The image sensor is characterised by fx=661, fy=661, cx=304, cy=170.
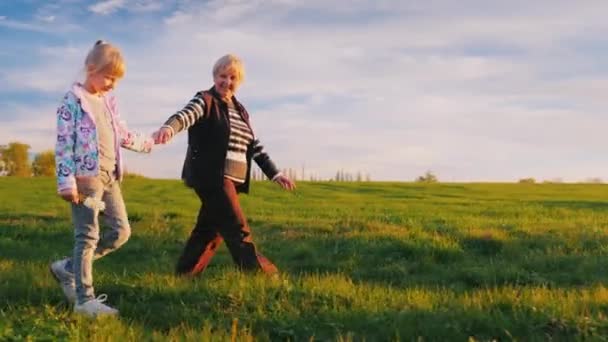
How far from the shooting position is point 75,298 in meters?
5.80

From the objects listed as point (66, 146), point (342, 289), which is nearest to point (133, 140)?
point (66, 146)

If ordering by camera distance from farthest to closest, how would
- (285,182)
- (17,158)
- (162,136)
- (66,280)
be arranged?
(17,158), (285,182), (162,136), (66,280)

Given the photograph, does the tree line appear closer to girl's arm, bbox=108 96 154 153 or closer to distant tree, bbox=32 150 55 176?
distant tree, bbox=32 150 55 176

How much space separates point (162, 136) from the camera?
6.05m

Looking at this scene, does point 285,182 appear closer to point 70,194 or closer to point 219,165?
point 219,165

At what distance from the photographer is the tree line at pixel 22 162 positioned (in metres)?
59.4

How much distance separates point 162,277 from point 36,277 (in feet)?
4.35

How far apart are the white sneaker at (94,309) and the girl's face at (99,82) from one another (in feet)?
5.81

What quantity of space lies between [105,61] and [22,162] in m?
60.1

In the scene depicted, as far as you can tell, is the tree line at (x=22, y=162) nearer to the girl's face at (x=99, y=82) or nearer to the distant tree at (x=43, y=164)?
the distant tree at (x=43, y=164)

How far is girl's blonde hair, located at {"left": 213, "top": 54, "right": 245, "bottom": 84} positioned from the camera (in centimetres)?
659

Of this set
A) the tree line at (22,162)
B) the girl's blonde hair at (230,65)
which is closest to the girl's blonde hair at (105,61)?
the girl's blonde hair at (230,65)

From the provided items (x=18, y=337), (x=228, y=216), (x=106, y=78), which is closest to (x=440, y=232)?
(x=228, y=216)

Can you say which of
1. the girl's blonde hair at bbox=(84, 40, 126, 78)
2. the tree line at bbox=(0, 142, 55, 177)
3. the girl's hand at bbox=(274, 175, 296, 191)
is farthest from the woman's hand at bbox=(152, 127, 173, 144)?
the tree line at bbox=(0, 142, 55, 177)
